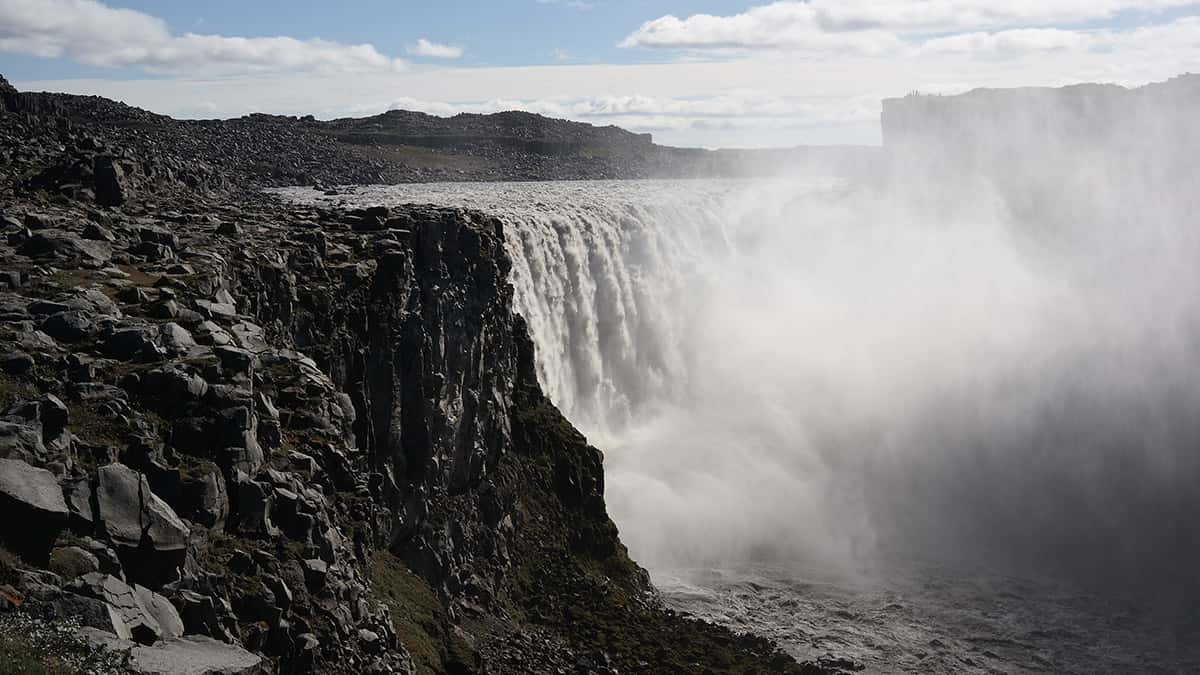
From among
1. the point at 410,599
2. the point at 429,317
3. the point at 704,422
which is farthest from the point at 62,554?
the point at 704,422

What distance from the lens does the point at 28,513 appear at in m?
15.5

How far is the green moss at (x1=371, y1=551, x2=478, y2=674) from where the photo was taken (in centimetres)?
2958

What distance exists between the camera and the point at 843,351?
68.4 metres

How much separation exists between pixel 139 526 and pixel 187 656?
238 cm

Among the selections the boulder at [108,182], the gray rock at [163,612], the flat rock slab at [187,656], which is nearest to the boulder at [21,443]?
the gray rock at [163,612]

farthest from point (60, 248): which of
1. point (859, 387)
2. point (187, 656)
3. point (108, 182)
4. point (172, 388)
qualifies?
point (859, 387)

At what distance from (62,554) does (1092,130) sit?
94.2 metres

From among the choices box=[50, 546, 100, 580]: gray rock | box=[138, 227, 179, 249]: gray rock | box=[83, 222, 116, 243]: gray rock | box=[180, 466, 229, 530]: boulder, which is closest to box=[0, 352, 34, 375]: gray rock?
box=[180, 466, 229, 530]: boulder

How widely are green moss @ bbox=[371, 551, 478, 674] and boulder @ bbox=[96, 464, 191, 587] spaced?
12.0 metres

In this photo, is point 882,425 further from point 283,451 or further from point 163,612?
point 163,612

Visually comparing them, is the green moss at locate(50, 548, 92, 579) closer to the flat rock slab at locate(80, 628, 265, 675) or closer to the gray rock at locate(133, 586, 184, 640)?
the gray rock at locate(133, 586, 184, 640)

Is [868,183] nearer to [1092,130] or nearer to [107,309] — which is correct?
[1092,130]

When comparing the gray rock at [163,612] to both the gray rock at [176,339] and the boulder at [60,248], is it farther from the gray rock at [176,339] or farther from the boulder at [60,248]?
the boulder at [60,248]

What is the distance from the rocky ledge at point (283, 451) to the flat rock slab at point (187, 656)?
1.9 inches
